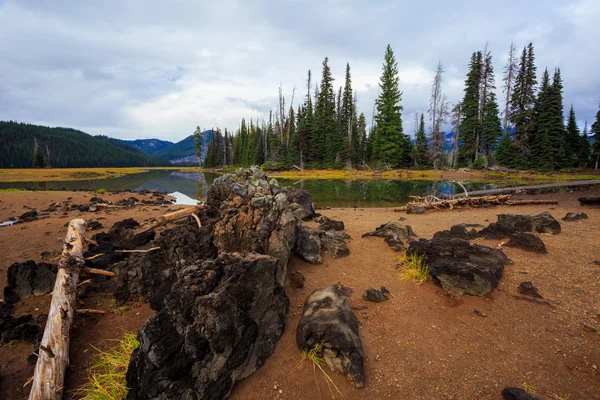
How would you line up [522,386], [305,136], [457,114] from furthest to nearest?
[305,136] < [457,114] < [522,386]

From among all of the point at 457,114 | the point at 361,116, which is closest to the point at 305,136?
the point at 361,116

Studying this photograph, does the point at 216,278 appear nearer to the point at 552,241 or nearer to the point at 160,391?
the point at 160,391

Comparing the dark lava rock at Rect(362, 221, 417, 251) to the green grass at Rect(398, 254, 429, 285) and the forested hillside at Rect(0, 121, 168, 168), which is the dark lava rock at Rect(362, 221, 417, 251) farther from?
the forested hillside at Rect(0, 121, 168, 168)

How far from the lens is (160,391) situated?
2770 millimetres

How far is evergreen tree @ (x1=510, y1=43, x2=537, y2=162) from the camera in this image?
3606cm

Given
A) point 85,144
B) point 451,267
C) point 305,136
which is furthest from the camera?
point 85,144

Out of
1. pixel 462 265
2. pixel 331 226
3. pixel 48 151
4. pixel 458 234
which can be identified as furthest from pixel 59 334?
pixel 48 151

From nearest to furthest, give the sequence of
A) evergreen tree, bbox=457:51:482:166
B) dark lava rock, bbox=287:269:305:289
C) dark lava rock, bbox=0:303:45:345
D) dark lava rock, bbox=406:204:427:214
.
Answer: dark lava rock, bbox=0:303:45:345 < dark lava rock, bbox=287:269:305:289 < dark lava rock, bbox=406:204:427:214 < evergreen tree, bbox=457:51:482:166

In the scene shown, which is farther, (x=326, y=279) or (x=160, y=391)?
(x=326, y=279)

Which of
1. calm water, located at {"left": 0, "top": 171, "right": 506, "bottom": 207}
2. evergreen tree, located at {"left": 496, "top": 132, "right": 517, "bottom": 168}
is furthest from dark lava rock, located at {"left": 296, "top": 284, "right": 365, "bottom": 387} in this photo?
evergreen tree, located at {"left": 496, "top": 132, "right": 517, "bottom": 168}

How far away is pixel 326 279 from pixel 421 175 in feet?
122

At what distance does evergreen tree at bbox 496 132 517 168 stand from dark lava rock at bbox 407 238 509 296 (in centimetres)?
4055

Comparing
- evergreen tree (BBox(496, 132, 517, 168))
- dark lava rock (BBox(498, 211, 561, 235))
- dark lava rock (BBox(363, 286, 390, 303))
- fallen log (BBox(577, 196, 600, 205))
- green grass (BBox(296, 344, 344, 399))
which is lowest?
green grass (BBox(296, 344, 344, 399))

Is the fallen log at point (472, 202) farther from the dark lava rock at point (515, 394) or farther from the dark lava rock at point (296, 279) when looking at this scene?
the dark lava rock at point (515, 394)
